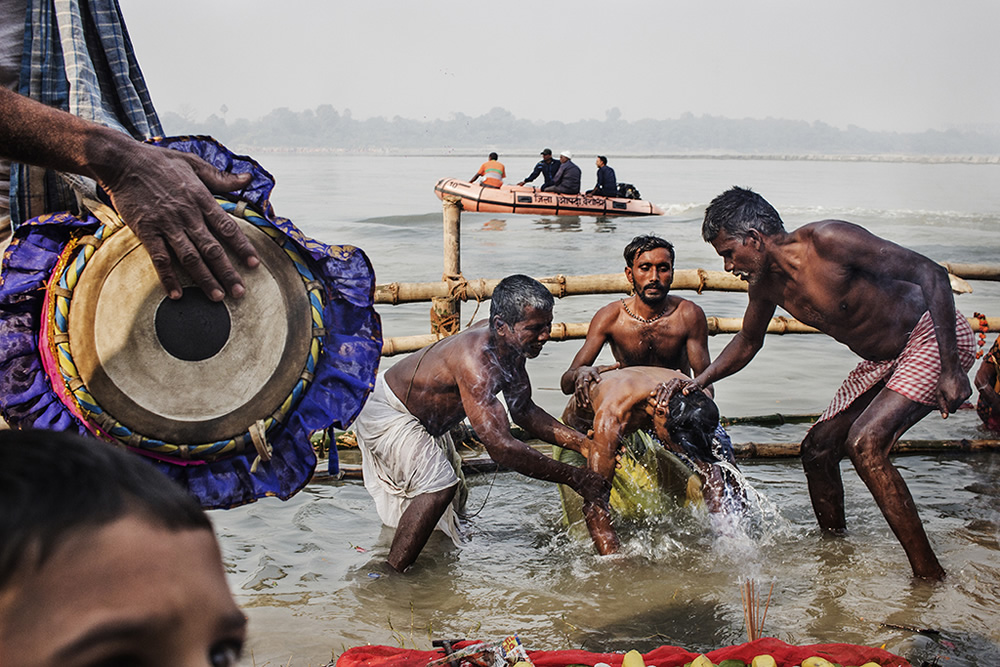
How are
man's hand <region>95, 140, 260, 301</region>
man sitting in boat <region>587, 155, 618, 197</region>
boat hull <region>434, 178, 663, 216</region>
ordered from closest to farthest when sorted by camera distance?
man's hand <region>95, 140, 260, 301</region>
boat hull <region>434, 178, 663, 216</region>
man sitting in boat <region>587, 155, 618, 197</region>

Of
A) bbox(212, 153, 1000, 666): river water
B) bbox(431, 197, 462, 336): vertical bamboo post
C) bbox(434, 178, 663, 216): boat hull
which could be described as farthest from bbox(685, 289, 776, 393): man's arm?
bbox(434, 178, 663, 216): boat hull

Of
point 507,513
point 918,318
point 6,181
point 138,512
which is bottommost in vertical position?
point 507,513

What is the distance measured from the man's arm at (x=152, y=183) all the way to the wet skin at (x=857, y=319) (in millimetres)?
2476

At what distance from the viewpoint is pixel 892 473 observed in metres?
3.91

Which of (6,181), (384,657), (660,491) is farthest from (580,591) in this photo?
(6,181)

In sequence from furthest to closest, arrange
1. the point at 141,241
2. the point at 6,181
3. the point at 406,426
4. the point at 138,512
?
the point at 406,426, the point at 6,181, the point at 141,241, the point at 138,512

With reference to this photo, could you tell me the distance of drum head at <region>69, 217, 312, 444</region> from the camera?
2721 mm

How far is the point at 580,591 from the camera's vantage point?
3.90 m

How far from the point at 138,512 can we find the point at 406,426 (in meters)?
3.69

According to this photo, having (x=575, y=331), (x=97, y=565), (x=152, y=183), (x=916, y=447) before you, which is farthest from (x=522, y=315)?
(x=97, y=565)

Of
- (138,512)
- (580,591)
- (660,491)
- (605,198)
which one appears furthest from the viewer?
(605,198)

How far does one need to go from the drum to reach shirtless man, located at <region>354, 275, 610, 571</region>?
1334 mm

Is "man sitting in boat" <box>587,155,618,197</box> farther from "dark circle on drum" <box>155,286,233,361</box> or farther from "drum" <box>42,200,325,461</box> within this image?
"dark circle on drum" <box>155,286,233,361</box>

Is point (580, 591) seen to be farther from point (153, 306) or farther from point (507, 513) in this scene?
point (153, 306)
